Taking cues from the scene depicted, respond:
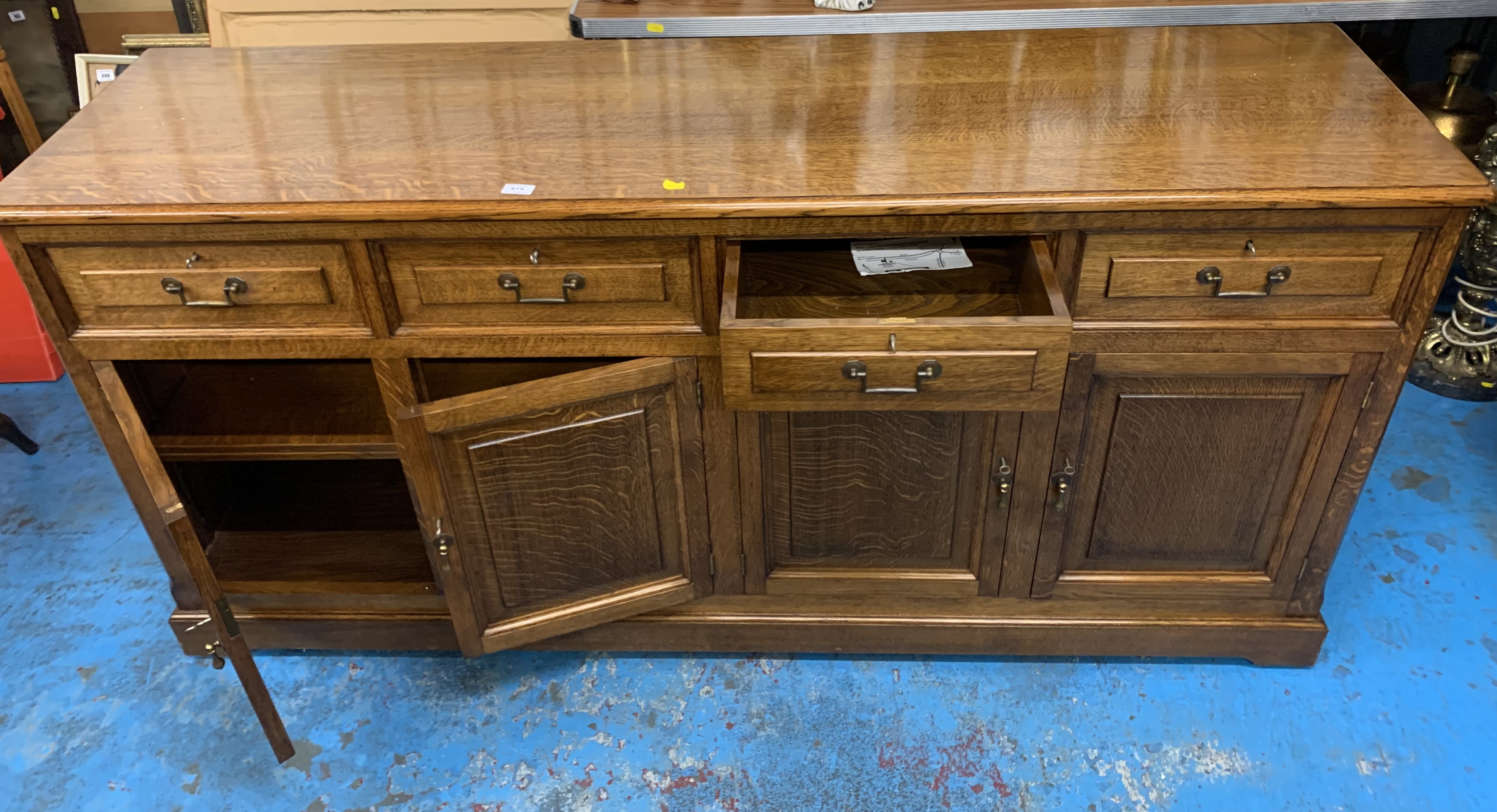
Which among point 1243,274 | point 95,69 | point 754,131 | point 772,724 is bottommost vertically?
point 772,724

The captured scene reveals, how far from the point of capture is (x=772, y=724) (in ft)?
5.70

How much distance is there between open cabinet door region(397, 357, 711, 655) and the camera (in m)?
1.42

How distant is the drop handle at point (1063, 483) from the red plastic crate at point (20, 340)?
215cm

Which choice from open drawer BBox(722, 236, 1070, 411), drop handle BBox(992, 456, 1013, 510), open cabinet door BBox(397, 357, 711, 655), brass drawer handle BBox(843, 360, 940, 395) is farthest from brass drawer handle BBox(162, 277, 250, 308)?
drop handle BBox(992, 456, 1013, 510)

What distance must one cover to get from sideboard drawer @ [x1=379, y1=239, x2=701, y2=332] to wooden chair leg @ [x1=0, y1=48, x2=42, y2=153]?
85.7 inches

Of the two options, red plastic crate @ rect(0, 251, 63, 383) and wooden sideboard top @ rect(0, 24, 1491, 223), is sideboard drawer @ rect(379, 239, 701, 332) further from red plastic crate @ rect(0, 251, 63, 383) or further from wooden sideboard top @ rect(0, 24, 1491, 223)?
red plastic crate @ rect(0, 251, 63, 383)

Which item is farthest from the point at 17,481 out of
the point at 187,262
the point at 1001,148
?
the point at 1001,148

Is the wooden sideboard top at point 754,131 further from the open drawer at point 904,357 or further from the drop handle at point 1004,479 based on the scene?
the drop handle at point 1004,479

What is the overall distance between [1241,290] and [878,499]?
577mm

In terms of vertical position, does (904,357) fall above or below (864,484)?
above

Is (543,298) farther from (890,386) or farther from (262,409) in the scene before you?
(262,409)

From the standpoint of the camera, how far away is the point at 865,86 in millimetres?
1581

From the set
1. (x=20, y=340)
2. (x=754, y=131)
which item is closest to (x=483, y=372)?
(x=754, y=131)

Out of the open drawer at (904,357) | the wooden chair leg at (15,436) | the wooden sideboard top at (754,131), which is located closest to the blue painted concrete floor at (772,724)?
the wooden chair leg at (15,436)
